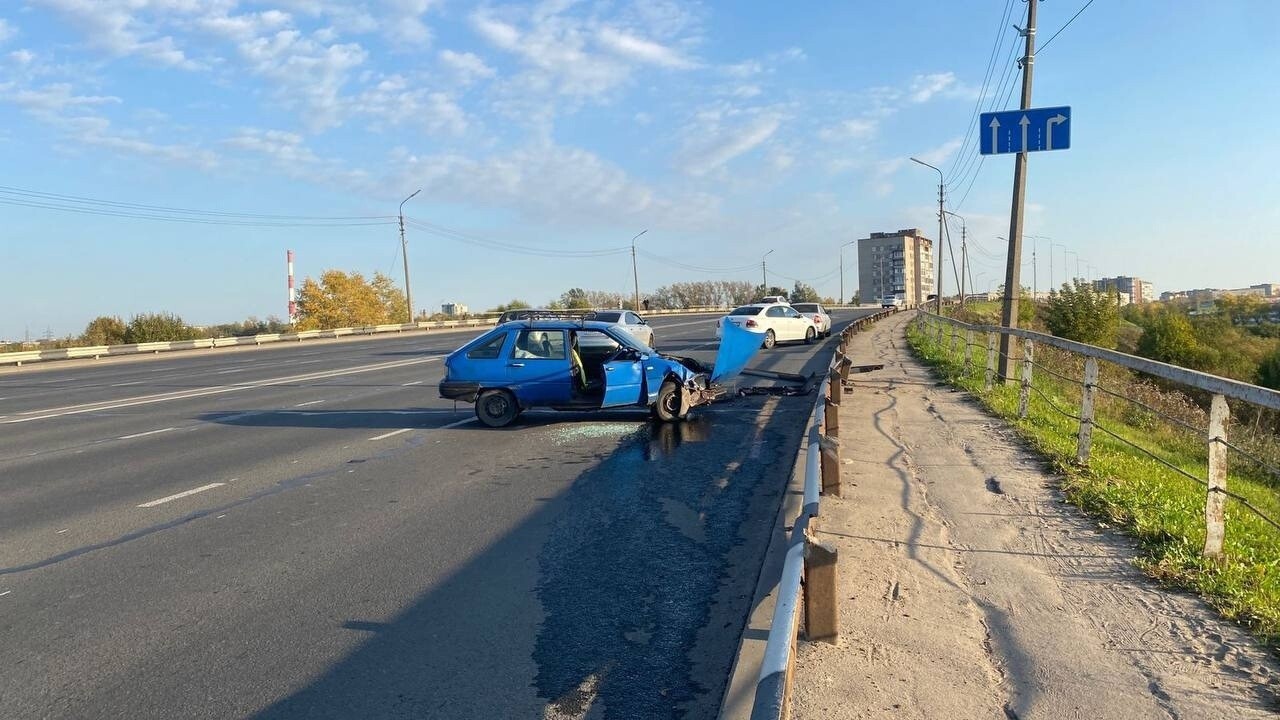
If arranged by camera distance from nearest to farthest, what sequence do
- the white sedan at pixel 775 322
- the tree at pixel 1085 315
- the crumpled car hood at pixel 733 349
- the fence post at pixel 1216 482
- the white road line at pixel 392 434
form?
the fence post at pixel 1216 482
the white road line at pixel 392 434
the crumpled car hood at pixel 733 349
the white sedan at pixel 775 322
the tree at pixel 1085 315

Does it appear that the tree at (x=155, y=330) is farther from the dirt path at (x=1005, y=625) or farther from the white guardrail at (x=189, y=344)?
the dirt path at (x=1005, y=625)

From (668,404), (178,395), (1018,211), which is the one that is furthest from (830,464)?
(178,395)

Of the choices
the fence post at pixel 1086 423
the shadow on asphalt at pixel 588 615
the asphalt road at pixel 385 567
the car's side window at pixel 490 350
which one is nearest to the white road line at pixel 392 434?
the asphalt road at pixel 385 567

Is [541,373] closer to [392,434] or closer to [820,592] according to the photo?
[392,434]

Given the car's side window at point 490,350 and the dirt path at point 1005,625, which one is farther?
the car's side window at point 490,350

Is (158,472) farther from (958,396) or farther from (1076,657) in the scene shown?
(958,396)

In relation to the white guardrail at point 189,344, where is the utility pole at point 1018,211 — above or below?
above

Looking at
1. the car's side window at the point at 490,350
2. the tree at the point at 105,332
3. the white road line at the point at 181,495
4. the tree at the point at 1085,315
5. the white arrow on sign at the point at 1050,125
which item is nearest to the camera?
the white road line at the point at 181,495

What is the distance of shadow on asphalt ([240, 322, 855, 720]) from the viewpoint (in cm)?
408

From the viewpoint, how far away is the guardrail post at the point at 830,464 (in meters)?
6.95

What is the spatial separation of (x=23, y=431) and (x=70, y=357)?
102 feet

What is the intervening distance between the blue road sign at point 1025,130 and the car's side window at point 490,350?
9.04 m

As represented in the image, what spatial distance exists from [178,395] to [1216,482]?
20.4 m

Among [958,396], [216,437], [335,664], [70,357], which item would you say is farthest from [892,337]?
[70,357]
